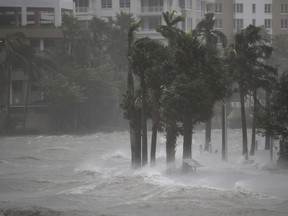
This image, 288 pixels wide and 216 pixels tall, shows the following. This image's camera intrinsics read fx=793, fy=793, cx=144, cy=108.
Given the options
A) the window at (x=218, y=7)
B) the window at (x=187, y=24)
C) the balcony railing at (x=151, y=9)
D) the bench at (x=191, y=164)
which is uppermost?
the window at (x=218, y=7)

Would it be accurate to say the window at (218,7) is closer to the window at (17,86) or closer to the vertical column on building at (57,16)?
the vertical column on building at (57,16)

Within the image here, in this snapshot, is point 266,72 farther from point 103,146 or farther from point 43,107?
point 43,107

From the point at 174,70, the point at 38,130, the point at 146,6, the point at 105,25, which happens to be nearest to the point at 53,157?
the point at 174,70

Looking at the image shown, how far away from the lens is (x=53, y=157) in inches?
2319

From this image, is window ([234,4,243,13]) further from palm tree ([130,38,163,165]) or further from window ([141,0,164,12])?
palm tree ([130,38,163,165])

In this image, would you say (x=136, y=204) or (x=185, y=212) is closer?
(x=185, y=212)

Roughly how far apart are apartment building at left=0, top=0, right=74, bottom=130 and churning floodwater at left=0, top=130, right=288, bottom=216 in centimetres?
3160

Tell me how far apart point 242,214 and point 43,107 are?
6547cm

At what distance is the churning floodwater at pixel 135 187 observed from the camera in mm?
29297

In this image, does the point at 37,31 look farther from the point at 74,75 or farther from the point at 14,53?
the point at 74,75

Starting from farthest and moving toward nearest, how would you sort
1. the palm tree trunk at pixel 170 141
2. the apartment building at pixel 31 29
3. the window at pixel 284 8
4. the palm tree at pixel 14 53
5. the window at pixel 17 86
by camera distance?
the window at pixel 284 8 < the window at pixel 17 86 < the apartment building at pixel 31 29 < the palm tree at pixel 14 53 < the palm tree trunk at pixel 170 141

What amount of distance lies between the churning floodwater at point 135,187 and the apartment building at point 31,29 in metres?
31.6

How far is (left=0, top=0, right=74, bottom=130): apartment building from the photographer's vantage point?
295 ft

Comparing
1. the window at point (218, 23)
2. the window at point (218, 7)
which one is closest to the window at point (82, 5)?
the window at point (218, 23)
